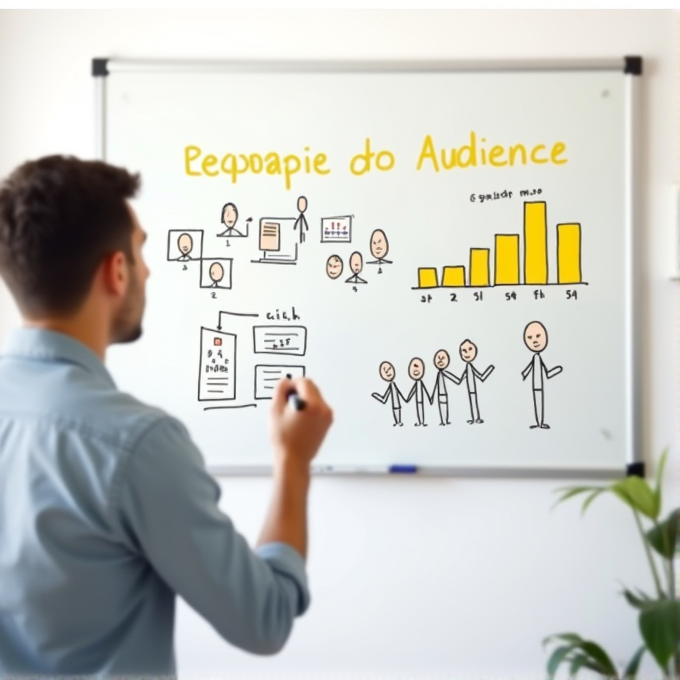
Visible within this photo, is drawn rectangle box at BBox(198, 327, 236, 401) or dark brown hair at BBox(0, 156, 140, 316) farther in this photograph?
drawn rectangle box at BBox(198, 327, 236, 401)

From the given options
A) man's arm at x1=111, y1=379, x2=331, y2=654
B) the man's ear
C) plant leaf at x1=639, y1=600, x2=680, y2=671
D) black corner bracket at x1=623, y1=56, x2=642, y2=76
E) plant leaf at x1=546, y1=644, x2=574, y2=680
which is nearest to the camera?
man's arm at x1=111, y1=379, x2=331, y2=654

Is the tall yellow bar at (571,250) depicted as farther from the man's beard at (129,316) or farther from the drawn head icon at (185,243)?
the man's beard at (129,316)

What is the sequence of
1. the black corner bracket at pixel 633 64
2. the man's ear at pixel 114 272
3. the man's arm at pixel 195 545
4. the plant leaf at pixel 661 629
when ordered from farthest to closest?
the black corner bracket at pixel 633 64
the plant leaf at pixel 661 629
the man's ear at pixel 114 272
the man's arm at pixel 195 545

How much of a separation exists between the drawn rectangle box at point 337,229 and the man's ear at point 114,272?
1.30 m

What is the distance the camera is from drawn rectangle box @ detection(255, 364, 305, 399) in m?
2.17

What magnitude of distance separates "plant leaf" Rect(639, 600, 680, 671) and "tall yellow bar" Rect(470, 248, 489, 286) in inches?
36.0

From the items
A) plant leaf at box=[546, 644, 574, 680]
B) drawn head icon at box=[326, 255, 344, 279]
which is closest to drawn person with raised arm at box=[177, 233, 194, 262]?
drawn head icon at box=[326, 255, 344, 279]

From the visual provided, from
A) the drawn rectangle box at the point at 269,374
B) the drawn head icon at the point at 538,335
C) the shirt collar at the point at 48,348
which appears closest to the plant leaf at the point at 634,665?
the drawn head icon at the point at 538,335

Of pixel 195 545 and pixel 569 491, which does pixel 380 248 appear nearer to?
pixel 569 491

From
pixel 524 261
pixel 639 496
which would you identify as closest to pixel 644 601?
pixel 639 496

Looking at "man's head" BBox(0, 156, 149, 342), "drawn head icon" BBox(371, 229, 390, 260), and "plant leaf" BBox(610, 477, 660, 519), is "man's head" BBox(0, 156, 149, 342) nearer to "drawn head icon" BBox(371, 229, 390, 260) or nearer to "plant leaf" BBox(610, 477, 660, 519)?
"drawn head icon" BBox(371, 229, 390, 260)

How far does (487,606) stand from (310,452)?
1.40 metres

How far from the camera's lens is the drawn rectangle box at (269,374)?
7.11 feet

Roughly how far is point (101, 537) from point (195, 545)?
0.09m
